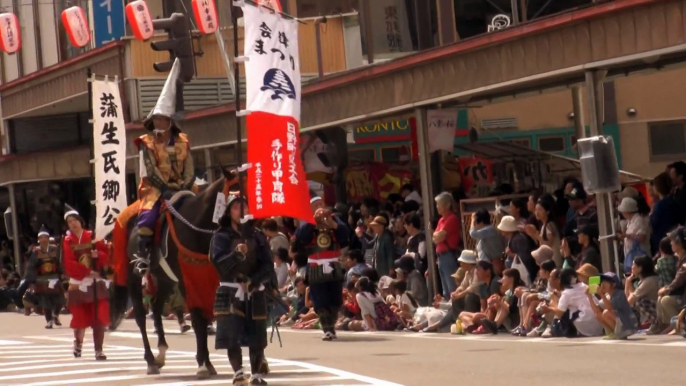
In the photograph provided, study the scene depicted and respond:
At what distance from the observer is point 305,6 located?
116ft

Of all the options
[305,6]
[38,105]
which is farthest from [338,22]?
[38,105]

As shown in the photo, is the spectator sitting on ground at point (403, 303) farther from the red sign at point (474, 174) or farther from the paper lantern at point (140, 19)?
the paper lantern at point (140, 19)

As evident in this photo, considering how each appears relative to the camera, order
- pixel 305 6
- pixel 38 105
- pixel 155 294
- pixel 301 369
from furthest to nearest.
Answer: pixel 38 105 → pixel 305 6 → pixel 155 294 → pixel 301 369

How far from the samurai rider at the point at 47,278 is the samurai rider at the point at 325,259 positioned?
10196 mm

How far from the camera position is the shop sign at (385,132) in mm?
29969

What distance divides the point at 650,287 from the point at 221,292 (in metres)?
6.17

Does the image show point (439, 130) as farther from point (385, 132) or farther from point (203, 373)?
point (203, 373)

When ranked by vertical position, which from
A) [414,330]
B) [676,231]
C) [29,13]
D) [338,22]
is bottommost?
[414,330]

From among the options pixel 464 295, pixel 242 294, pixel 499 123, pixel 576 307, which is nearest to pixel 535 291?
pixel 576 307

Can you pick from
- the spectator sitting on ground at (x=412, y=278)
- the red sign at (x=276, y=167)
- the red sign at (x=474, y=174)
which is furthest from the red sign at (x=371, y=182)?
the red sign at (x=276, y=167)

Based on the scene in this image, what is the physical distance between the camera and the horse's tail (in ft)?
51.9

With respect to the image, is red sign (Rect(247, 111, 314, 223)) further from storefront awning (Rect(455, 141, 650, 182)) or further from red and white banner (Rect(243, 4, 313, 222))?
storefront awning (Rect(455, 141, 650, 182))

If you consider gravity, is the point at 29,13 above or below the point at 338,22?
above

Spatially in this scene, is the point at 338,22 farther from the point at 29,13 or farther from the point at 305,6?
the point at 29,13
